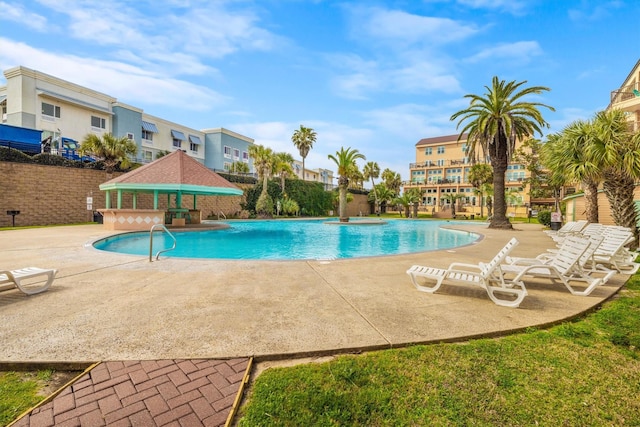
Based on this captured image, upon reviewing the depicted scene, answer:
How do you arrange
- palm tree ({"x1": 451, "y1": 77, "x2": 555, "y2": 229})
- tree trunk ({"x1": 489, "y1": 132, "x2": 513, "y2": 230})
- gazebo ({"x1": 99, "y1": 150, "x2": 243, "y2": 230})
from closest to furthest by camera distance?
gazebo ({"x1": 99, "y1": 150, "x2": 243, "y2": 230})
palm tree ({"x1": 451, "y1": 77, "x2": 555, "y2": 229})
tree trunk ({"x1": 489, "y1": 132, "x2": 513, "y2": 230})

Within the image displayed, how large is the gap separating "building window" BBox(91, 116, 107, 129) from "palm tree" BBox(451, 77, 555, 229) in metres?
34.9

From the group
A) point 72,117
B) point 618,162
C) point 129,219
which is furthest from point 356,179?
point 618,162

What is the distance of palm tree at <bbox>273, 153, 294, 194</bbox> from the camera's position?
34.3m

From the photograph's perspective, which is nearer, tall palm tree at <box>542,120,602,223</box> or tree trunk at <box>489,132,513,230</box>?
tall palm tree at <box>542,120,602,223</box>

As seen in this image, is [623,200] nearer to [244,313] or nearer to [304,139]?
[244,313]

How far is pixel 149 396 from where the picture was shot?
2.45 m

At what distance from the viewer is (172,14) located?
11633mm

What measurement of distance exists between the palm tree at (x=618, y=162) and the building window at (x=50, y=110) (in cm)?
3934

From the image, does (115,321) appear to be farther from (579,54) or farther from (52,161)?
(52,161)

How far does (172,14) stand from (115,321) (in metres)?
12.0

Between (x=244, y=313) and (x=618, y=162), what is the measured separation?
42.4 feet

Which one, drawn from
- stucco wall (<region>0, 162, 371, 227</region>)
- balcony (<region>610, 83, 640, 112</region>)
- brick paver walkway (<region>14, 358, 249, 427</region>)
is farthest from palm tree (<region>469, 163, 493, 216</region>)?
brick paver walkway (<region>14, 358, 249, 427</region>)

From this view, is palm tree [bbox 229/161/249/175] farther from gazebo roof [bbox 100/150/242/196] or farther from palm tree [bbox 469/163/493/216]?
palm tree [bbox 469/163/493/216]

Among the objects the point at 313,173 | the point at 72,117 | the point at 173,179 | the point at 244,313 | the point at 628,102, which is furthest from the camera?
the point at 313,173
